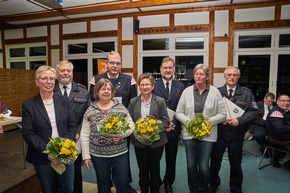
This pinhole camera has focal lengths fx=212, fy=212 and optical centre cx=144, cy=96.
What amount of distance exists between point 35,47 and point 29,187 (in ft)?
22.1

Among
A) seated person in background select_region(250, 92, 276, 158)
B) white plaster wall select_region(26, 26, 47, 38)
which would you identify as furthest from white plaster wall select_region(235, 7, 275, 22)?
white plaster wall select_region(26, 26, 47, 38)

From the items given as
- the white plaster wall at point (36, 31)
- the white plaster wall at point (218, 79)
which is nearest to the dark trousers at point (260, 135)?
the white plaster wall at point (218, 79)

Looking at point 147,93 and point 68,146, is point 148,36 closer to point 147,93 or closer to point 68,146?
point 147,93

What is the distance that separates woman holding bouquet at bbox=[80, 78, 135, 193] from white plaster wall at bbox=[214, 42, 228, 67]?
4701mm

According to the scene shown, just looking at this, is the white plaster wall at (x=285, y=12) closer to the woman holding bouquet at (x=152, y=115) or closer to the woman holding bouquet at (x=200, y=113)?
the woman holding bouquet at (x=200, y=113)

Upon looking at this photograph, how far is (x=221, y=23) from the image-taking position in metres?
5.89

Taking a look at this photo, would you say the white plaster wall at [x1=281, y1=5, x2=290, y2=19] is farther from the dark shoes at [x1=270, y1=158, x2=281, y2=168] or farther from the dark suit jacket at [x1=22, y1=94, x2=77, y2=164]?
the dark suit jacket at [x1=22, y1=94, x2=77, y2=164]

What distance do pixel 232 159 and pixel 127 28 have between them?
17.2 feet

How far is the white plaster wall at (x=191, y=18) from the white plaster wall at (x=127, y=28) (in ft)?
4.60

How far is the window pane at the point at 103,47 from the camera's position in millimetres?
7074

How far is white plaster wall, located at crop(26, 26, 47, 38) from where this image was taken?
7.71 meters

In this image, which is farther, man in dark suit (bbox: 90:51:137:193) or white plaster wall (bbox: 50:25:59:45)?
white plaster wall (bbox: 50:25:59:45)

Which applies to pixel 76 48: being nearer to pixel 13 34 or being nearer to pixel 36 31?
pixel 36 31

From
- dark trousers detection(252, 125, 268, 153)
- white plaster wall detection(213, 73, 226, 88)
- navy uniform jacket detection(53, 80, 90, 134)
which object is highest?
white plaster wall detection(213, 73, 226, 88)
